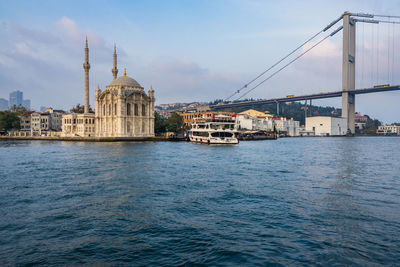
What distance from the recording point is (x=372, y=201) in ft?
36.4

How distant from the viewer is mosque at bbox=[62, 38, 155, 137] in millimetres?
59250

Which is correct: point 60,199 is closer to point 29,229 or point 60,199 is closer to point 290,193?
point 29,229

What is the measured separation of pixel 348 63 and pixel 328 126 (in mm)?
26608

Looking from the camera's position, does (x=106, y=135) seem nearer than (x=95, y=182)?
No

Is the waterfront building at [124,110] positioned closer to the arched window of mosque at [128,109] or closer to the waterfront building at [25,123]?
the arched window of mosque at [128,109]

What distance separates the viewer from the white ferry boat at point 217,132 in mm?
43062

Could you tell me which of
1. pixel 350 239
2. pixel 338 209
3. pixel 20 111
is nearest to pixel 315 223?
pixel 350 239

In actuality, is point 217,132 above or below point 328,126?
below

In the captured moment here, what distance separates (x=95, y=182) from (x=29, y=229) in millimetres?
6687

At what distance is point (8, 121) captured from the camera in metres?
68.5

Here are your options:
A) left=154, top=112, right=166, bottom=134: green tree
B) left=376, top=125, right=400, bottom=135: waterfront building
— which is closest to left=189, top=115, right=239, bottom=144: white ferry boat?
left=154, top=112, right=166, bottom=134: green tree

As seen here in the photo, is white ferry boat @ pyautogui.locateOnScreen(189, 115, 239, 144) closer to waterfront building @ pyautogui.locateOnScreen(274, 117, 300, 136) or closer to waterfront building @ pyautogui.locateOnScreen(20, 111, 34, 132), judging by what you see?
waterfront building @ pyautogui.locateOnScreen(20, 111, 34, 132)

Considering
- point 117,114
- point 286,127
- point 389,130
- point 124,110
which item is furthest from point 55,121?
point 389,130

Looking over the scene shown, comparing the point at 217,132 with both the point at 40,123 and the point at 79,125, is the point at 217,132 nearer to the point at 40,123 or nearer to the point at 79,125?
the point at 79,125
